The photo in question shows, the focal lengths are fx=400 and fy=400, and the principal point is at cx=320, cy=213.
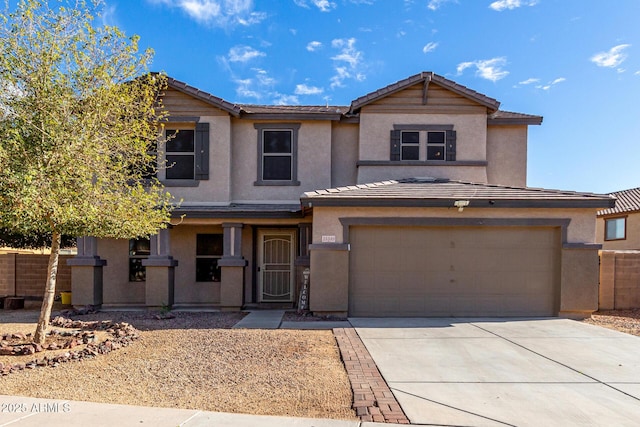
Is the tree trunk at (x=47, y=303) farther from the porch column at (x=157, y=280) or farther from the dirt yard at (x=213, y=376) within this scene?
the porch column at (x=157, y=280)

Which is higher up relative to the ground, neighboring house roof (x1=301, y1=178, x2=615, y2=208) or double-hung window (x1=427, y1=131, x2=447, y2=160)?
double-hung window (x1=427, y1=131, x2=447, y2=160)

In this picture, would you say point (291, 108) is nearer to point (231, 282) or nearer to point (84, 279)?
point (231, 282)

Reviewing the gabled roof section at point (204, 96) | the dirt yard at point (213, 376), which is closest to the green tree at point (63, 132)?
the dirt yard at point (213, 376)

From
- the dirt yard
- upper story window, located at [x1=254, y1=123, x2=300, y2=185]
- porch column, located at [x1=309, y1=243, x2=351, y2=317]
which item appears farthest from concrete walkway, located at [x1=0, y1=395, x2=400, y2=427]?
upper story window, located at [x1=254, y1=123, x2=300, y2=185]

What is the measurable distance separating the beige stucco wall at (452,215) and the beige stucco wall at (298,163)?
2507 mm

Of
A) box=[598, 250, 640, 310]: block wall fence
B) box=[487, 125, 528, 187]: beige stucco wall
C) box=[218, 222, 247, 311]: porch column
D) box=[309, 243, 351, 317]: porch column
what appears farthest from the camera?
box=[487, 125, 528, 187]: beige stucco wall

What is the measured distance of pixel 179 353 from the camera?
6.85 m

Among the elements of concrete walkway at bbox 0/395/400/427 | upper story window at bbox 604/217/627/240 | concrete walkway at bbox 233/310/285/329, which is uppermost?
upper story window at bbox 604/217/627/240

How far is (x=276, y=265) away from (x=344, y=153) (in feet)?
13.7

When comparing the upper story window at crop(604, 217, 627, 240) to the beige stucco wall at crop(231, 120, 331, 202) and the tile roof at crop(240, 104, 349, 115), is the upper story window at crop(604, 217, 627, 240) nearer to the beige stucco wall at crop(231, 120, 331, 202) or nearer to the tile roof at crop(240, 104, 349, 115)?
the tile roof at crop(240, 104, 349, 115)

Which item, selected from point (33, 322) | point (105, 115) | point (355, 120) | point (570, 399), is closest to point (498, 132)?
point (355, 120)

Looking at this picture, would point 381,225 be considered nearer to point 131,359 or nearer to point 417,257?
point 417,257

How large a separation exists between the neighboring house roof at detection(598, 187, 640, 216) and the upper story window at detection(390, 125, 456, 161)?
13370 millimetres

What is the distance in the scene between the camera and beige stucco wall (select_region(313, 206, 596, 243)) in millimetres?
10047
